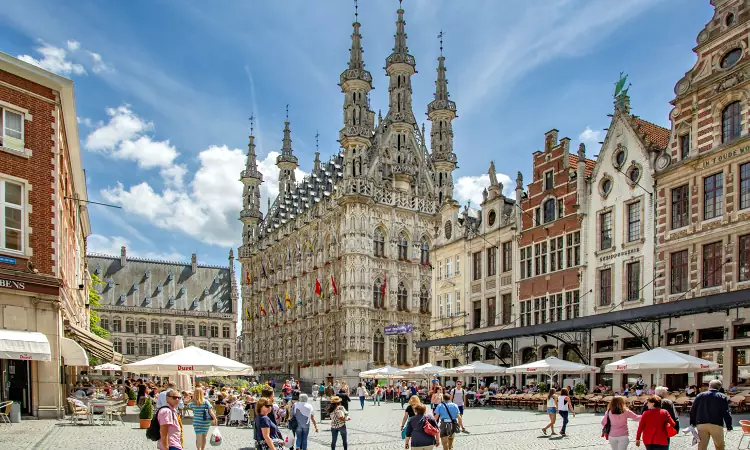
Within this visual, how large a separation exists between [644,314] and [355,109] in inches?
1744

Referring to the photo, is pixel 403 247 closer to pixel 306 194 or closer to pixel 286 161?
pixel 306 194

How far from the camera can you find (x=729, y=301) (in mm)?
25969

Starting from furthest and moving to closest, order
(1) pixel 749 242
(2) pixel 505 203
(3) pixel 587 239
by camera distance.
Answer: (2) pixel 505 203
(3) pixel 587 239
(1) pixel 749 242

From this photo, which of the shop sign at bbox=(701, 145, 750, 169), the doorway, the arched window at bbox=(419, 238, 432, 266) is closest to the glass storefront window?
the shop sign at bbox=(701, 145, 750, 169)

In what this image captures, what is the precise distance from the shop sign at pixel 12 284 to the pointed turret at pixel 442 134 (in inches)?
2073

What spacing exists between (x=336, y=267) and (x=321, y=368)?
30.5 ft

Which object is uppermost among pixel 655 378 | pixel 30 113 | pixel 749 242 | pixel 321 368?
pixel 30 113

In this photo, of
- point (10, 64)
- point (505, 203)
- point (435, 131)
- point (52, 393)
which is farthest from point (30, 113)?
point (435, 131)

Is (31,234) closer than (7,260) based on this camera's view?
No

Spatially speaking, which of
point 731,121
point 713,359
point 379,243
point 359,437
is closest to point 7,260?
point 359,437

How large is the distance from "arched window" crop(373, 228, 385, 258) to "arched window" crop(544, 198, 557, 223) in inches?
1181

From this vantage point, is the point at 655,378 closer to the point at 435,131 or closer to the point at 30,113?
the point at 30,113

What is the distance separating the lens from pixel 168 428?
465 inches

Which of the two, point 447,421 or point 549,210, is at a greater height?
point 549,210
